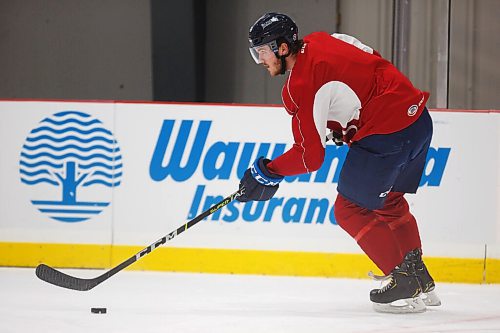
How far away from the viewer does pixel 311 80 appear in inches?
126

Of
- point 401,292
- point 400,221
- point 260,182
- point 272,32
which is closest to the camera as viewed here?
point 272,32

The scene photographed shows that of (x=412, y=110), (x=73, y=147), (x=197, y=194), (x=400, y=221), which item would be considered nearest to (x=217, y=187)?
(x=197, y=194)

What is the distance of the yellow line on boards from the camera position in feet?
→ 14.9

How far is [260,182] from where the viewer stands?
335 cm

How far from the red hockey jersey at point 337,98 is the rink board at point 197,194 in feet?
3.95

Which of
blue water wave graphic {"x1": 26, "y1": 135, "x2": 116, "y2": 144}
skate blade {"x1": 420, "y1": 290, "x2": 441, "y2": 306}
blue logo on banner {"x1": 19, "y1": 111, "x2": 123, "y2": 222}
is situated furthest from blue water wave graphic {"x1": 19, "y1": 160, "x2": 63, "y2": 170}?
skate blade {"x1": 420, "y1": 290, "x2": 441, "y2": 306}

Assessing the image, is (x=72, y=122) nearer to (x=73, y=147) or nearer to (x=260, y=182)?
(x=73, y=147)

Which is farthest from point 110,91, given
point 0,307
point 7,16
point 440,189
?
point 0,307

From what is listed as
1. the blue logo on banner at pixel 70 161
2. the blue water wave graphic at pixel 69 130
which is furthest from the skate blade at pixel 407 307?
the blue water wave graphic at pixel 69 130

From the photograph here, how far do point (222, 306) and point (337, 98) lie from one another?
957 mm

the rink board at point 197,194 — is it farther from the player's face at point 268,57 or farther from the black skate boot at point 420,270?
the player's face at point 268,57

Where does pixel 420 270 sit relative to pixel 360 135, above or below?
below

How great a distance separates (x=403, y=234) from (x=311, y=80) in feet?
2.42

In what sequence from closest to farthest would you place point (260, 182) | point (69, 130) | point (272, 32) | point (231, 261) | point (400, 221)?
point (272, 32)
point (260, 182)
point (400, 221)
point (231, 261)
point (69, 130)
